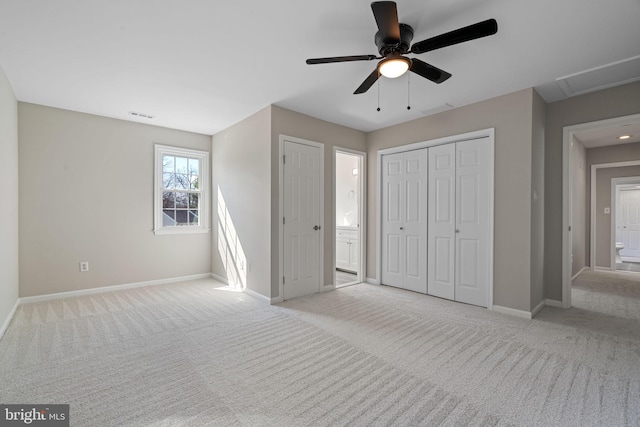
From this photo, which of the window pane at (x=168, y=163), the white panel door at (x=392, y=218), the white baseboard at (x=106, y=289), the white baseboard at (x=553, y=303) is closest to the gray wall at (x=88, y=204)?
the white baseboard at (x=106, y=289)

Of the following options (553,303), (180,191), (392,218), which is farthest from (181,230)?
(553,303)

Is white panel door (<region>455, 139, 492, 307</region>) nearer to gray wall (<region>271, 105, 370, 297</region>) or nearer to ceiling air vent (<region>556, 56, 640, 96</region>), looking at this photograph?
ceiling air vent (<region>556, 56, 640, 96</region>)

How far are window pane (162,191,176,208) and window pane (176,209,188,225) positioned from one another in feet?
0.48

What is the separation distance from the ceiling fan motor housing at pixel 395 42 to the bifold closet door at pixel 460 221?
→ 2075 millimetres

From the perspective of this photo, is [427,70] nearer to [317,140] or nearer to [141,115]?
[317,140]

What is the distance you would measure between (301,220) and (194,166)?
2542 millimetres

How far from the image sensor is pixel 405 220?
180 inches

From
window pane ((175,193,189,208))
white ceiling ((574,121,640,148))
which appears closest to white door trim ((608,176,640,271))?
white ceiling ((574,121,640,148))

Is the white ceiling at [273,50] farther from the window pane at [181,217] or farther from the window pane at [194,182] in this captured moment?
the window pane at [181,217]

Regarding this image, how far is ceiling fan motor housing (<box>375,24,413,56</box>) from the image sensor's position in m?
2.06

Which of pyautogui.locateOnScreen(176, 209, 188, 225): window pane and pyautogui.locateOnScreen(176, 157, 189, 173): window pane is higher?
pyautogui.locateOnScreen(176, 157, 189, 173): window pane

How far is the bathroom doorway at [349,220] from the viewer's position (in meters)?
5.05

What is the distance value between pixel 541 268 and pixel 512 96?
217 centimetres

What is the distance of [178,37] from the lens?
2398 mm
